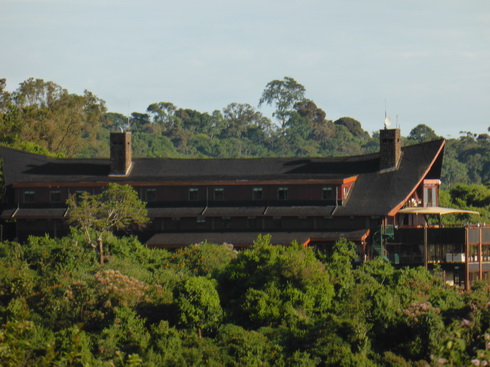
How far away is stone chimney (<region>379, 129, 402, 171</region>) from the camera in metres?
73.4

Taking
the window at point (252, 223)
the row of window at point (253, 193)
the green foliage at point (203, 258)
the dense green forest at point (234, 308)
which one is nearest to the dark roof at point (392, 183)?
the row of window at point (253, 193)

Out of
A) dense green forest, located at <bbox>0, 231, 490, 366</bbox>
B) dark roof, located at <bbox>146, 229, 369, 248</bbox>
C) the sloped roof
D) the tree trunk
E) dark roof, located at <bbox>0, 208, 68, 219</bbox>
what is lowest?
dense green forest, located at <bbox>0, 231, 490, 366</bbox>

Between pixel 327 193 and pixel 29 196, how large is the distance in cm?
1855

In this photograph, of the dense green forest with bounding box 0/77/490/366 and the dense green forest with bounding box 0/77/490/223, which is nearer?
the dense green forest with bounding box 0/77/490/366

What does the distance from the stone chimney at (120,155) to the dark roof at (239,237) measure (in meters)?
5.50

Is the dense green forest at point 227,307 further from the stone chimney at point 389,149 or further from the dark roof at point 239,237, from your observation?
the stone chimney at point 389,149

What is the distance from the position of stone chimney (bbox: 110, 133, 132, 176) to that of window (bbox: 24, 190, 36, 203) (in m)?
5.02

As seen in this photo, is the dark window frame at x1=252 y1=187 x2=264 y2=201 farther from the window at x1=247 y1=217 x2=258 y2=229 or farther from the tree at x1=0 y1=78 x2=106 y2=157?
the tree at x1=0 y1=78 x2=106 y2=157

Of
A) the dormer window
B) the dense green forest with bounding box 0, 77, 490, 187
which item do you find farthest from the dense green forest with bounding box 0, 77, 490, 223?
the dormer window

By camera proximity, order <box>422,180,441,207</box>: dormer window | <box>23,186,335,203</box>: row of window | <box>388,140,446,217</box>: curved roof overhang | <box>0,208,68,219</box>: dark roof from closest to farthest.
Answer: <box>388,140,446,217</box>: curved roof overhang, <box>23,186,335,203</box>: row of window, <box>0,208,68,219</box>: dark roof, <box>422,180,441,207</box>: dormer window

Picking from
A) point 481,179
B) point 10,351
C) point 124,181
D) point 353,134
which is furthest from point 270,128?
point 10,351

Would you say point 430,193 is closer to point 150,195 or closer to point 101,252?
point 150,195

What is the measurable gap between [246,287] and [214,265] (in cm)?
458

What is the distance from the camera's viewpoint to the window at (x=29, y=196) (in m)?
73.7
